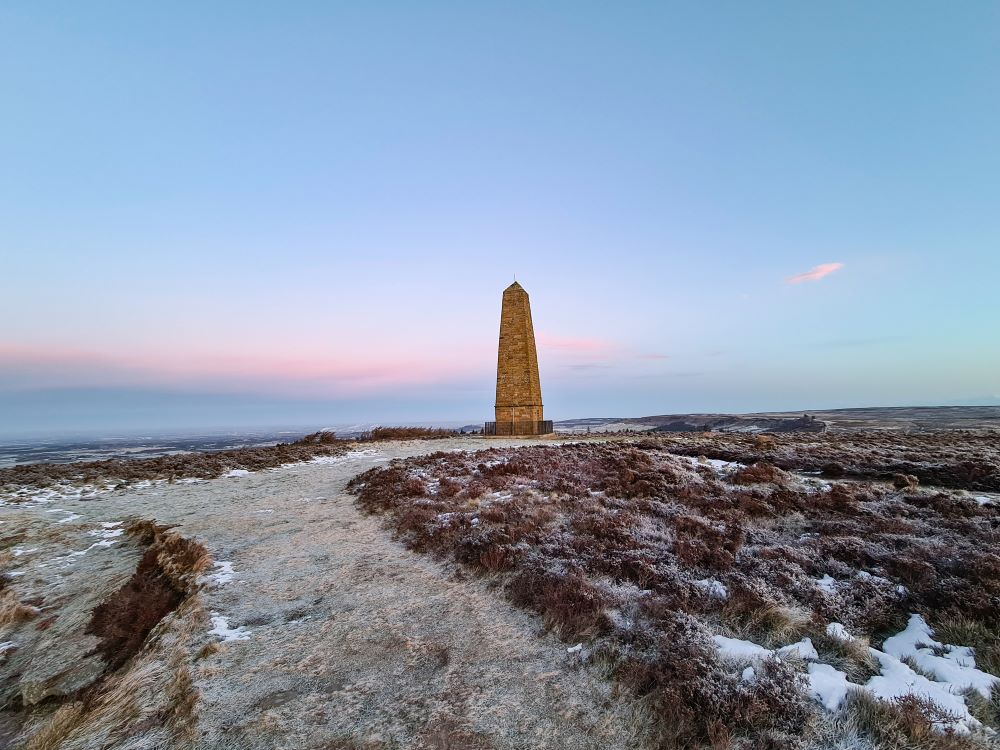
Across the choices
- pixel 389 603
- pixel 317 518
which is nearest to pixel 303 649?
pixel 389 603

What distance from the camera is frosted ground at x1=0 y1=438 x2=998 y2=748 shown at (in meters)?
3.53

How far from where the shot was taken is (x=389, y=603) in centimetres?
598

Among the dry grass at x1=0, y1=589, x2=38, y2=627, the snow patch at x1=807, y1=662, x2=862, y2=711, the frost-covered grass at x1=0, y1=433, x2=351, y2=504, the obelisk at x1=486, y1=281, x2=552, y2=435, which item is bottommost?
the dry grass at x1=0, y1=589, x2=38, y2=627

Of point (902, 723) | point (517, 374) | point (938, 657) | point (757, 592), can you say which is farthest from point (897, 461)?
point (517, 374)

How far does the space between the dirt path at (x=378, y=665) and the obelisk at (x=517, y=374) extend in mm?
28874

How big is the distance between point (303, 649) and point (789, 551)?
7077 mm

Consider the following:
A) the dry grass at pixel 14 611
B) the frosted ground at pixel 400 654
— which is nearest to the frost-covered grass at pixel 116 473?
the frosted ground at pixel 400 654

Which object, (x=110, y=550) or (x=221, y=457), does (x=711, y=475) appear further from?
(x=221, y=457)

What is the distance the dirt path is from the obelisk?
28874 millimetres

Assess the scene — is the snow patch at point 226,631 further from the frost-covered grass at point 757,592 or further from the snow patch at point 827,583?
the snow patch at point 827,583

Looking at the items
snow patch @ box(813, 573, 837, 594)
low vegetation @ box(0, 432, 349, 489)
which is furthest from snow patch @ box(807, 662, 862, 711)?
low vegetation @ box(0, 432, 349, 489)

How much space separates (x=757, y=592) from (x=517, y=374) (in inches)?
1277

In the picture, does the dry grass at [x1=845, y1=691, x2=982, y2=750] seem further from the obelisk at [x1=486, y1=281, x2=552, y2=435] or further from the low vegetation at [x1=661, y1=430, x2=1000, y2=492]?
the obelisk at [x1=486, y1=281, x2=552, y2=435]

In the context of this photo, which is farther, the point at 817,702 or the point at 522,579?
the point at 522,579
